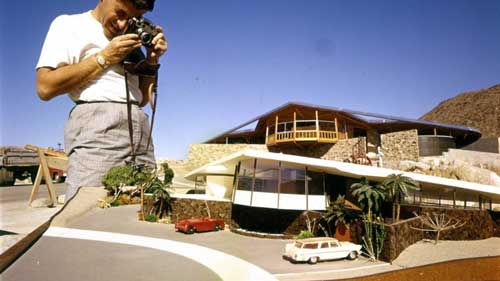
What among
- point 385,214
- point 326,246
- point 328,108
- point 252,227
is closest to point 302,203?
point 252,227

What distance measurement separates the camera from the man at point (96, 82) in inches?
75.0

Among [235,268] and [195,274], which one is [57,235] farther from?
[235,268]

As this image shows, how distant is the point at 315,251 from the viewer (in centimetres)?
386

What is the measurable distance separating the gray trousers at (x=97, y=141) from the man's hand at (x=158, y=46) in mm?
483

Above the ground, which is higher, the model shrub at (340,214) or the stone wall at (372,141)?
the stone wall at (372,141)

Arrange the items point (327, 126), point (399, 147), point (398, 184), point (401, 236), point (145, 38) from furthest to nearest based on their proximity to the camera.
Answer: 1. point (327, 126)
2. point (399, 147)
3. point (398, 184)
4. point (401, 236)
5. point (145, 38)

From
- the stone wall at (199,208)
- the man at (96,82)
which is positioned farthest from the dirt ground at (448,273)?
the stone wall at (199,208)

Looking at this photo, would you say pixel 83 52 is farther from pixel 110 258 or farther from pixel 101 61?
pixel 110 258

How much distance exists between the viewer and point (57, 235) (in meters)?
1.76

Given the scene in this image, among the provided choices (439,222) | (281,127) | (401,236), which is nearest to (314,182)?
(401,236)

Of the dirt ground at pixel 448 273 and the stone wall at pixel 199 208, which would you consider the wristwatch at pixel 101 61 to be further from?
the stone wall at pixel 199 208

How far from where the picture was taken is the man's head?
74.4 inches

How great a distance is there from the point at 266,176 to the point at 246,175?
1.98ft

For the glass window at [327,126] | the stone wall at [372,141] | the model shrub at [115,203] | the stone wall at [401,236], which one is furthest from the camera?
the glass window at [327,126]
